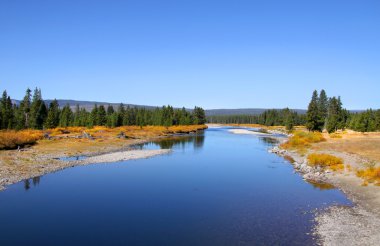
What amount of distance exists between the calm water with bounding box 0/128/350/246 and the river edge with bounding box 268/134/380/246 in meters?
1.09

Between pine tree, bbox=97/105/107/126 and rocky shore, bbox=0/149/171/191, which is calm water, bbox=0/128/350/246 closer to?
rocky shore, bbox=0/149/171/191

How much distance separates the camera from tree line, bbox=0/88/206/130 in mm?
97588

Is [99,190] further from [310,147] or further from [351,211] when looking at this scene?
[310,147]

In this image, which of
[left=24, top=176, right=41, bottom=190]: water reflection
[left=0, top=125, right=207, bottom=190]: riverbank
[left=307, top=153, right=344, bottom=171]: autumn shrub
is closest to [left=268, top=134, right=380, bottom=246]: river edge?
[left=307, top=153, right=344, bottom=171]: autumn shrub

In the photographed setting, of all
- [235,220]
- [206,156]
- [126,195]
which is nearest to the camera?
[235,220]

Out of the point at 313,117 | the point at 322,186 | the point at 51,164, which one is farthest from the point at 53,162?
the point at 313,117

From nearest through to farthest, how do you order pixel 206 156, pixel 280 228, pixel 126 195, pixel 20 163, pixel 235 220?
pixel 280 228
pixel 235 220
pixel 126 195
pixel 20 163
pixel 206 156

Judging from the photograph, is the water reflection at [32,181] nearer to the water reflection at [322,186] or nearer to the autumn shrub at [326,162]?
the water reflection at [322,186]

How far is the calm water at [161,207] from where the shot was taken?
21.3 meters

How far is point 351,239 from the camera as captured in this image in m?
20.3

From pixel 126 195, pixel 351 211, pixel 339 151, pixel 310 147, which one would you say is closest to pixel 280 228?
pixel 351 211

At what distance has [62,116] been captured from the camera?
409 feet

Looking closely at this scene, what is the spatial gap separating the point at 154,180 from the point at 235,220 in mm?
16447

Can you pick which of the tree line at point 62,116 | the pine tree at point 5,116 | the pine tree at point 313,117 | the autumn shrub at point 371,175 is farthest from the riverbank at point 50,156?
the pine tree at point 313,117
